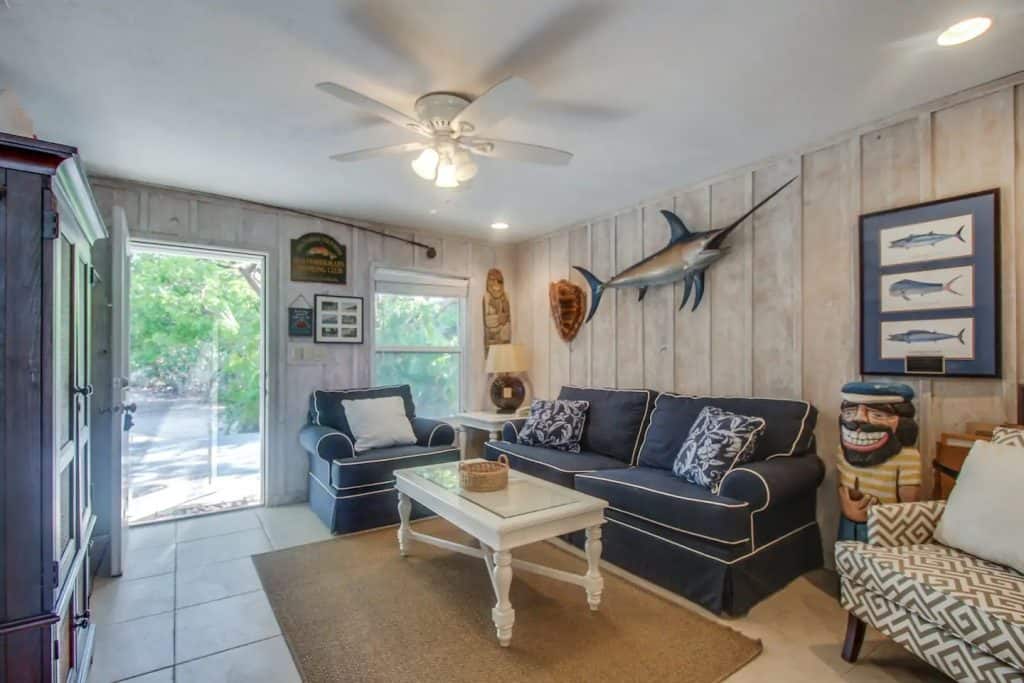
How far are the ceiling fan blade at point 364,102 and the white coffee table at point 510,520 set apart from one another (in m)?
1.70

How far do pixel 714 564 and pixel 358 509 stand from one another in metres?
2.22

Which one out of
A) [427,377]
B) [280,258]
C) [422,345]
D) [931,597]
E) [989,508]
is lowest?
[931,597]

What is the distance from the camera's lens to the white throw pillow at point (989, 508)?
1682 millimetres

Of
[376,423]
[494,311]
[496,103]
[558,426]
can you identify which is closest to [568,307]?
[494,311]

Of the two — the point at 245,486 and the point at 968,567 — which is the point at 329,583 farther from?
the point at 968,567

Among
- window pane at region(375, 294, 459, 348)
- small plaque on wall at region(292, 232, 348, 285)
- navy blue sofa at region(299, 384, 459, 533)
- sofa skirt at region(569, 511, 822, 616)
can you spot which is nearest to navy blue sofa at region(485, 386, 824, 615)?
sofa skirt at region(569, 511, 822, 616)

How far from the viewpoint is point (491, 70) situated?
6.59ft

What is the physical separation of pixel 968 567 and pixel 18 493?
2.86m

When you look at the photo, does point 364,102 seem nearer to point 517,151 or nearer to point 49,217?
point 517,151

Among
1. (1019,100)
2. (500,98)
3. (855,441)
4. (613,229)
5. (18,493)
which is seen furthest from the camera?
(613,229)

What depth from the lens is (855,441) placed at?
231 centimetres

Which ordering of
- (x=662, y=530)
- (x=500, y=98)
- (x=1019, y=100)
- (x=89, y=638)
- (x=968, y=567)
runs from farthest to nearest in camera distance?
1. (x=662, y=530)
2. (x=1019, y=100)
3. (x=89, y=638)
4. (x=500, y=98)
5. (x=968, y=567)

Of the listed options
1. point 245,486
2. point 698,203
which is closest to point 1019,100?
point 698,203

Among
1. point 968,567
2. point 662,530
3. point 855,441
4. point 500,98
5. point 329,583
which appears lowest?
point 329,583
